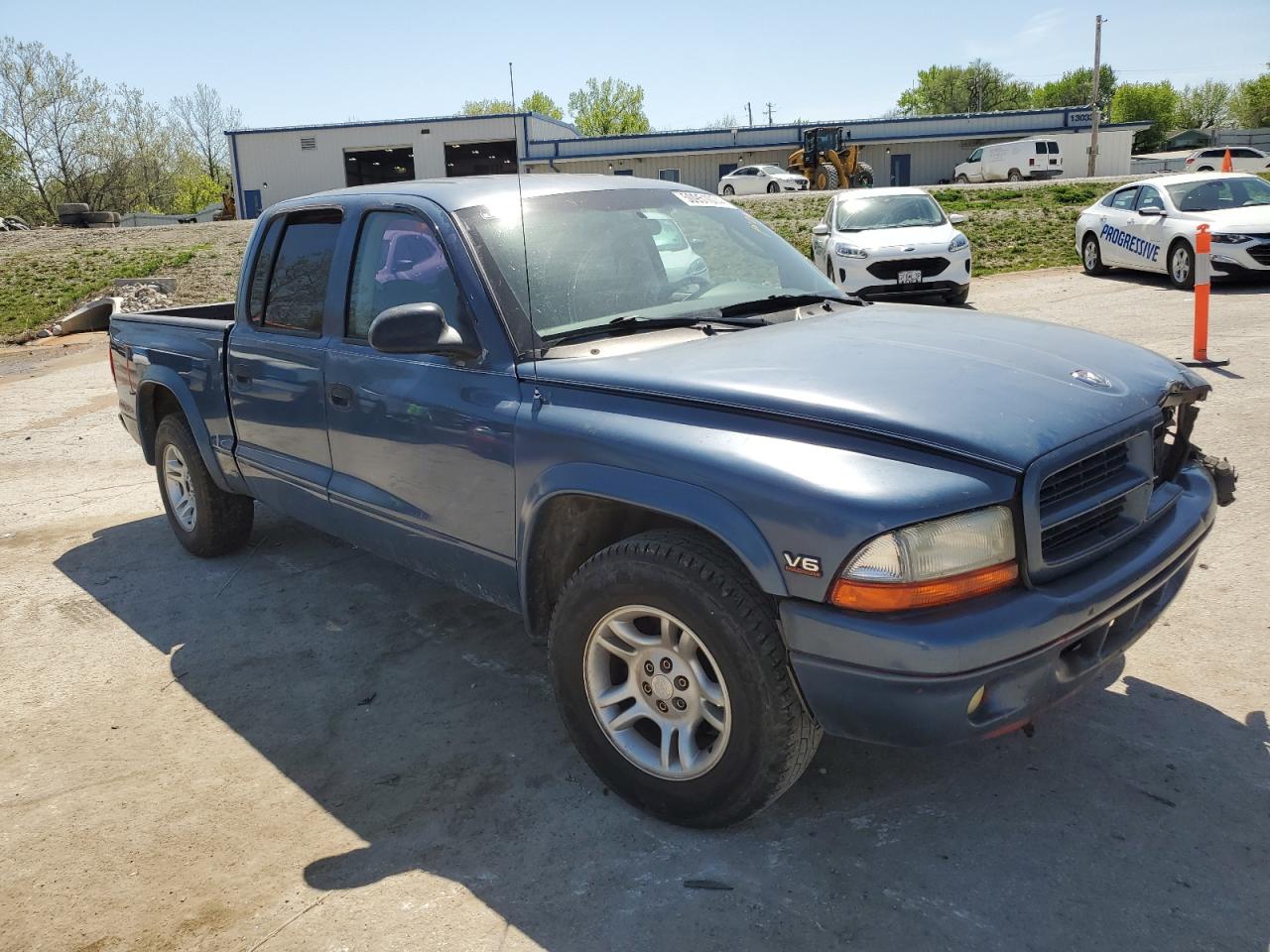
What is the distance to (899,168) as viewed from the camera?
185ft

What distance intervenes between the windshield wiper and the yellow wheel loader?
1608 inches

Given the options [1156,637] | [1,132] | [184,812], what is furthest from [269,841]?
[1,132]

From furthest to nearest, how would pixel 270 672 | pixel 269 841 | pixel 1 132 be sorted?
pixel 1 132, pixel 270 672, pixel 269 841

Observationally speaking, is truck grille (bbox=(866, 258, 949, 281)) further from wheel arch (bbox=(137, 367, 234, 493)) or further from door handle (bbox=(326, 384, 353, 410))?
door handle (bbox=(326, 384, 353, 410))

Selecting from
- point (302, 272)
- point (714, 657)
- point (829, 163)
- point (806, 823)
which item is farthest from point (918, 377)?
point (829, 163)

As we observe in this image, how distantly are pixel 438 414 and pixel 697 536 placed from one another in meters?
1.18

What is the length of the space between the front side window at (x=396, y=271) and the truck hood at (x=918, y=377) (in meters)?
0.63

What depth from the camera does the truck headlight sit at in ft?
8.03

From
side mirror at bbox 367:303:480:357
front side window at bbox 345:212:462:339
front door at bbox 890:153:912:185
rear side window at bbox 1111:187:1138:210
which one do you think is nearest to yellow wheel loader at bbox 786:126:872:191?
front door at bbox 890:153:912:185

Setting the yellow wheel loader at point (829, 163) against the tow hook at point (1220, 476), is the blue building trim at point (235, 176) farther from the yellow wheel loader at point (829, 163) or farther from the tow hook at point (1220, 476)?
the tow hook at point (1220, 476)

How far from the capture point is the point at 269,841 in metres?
3.10

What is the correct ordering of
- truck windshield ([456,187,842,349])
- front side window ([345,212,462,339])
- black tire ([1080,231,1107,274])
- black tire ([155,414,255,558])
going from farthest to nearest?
black tire ([1080,231,1107,274]) → black tire ([155,414,255,558]) → front side window ([345,212,462,339]) → truck windshield ([456,187,842,349])

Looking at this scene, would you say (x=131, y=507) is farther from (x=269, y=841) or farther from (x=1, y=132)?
(x=1, y=132)

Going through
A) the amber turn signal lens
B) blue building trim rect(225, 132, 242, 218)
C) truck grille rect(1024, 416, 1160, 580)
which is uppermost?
blue building trim rect(225, 132, 242, 218)
